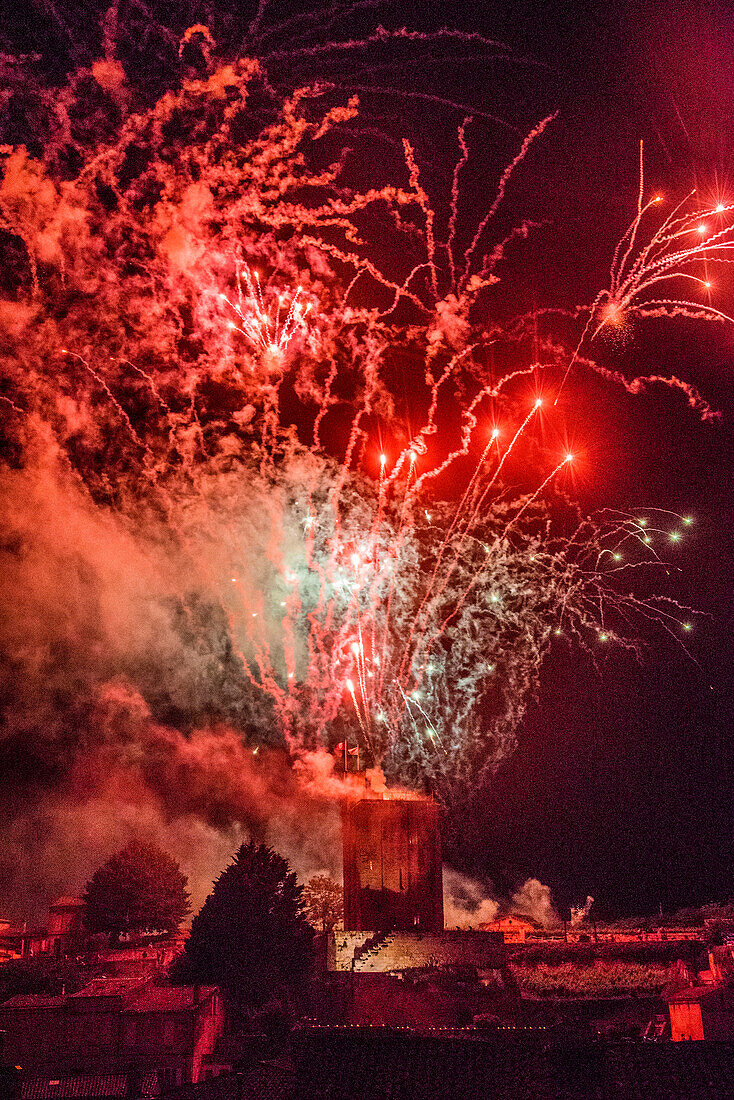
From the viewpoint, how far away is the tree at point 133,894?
5438 centimetres

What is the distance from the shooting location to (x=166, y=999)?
89.8ft

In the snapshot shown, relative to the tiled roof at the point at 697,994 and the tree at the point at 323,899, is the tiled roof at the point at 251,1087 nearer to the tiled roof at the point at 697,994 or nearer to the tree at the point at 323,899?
the tiled roof at the point at 697,994

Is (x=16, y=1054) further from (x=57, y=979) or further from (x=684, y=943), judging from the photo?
(x=684, y=943)


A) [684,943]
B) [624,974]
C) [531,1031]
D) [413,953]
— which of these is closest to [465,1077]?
[531,1031]

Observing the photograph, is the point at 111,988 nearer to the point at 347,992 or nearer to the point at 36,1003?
the point at 36,1003

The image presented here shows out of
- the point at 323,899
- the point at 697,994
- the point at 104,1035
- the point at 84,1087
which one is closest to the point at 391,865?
the point at 323,899

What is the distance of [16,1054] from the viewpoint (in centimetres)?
2622

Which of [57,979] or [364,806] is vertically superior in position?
[364,806]

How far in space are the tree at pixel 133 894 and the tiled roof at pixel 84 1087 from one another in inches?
1175

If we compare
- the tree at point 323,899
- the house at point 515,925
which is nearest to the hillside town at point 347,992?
the house at point 515,925

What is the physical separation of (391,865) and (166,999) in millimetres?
24310

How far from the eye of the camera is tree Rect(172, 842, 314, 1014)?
34688 millimetres

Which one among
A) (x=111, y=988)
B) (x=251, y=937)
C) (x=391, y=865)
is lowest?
(x=111, y=988)

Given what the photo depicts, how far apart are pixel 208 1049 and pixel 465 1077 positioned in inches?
574
